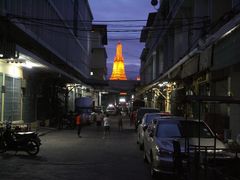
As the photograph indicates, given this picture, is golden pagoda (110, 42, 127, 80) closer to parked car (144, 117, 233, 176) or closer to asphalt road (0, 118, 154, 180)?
asphalt road (0, 118, 154, 180)

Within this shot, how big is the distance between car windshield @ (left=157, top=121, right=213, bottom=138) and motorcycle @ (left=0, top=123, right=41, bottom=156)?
6138 millimetres

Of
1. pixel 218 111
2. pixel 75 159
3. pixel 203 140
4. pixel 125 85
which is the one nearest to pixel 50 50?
pixel 218 111

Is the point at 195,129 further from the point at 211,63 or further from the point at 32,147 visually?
the point at 32,147

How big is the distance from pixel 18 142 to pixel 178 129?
23.4ft

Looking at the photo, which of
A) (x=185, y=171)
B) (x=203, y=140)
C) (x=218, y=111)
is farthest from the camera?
(x=218, y=111)

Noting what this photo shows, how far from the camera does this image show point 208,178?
7715mm

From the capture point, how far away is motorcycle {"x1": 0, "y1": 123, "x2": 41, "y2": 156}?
1928 cm

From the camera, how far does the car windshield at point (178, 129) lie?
47.2 feet

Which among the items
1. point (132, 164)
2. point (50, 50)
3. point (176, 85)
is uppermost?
point (50, 50)

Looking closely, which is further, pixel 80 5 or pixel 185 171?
pixel 80 5

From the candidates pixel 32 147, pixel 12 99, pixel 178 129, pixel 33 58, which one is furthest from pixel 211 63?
pixel 12 99

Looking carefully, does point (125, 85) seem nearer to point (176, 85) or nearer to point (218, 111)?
point (176, 85)

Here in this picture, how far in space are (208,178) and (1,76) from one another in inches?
879

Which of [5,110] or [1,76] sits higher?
[1,76]
